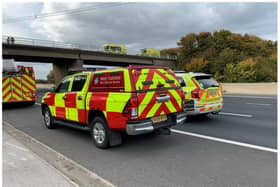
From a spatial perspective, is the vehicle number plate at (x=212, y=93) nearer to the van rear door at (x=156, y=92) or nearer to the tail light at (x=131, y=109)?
the van rear door at (x=156, y=92)

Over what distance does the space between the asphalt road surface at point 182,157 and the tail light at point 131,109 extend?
0.89 metres

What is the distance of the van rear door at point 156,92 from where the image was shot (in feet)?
14.2

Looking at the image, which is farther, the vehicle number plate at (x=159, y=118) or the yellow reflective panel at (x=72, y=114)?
the yellow reflective panel at (x=72, y=114)

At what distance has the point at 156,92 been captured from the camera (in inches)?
179

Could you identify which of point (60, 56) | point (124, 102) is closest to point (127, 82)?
point (124, 102)

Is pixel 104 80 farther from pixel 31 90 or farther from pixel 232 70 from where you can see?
pixel 232 70

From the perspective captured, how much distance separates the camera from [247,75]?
107 ft

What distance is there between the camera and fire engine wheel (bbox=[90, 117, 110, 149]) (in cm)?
462

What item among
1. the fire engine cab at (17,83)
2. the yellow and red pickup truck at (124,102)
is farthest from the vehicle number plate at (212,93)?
the fire engine cab at (17,83)

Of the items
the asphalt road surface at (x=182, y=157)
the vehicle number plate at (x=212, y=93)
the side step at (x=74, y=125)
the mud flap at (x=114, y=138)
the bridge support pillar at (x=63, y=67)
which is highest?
the bridge support pillar at (x=63, y=67)

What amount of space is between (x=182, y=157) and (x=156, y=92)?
57.5 inches

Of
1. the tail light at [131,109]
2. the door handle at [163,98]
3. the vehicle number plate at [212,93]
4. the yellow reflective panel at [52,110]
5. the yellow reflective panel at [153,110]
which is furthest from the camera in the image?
the vehicle number plate at [212,93]

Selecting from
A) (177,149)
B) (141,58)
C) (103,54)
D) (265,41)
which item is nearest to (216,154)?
(177,149)

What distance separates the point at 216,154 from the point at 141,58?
147 ft
